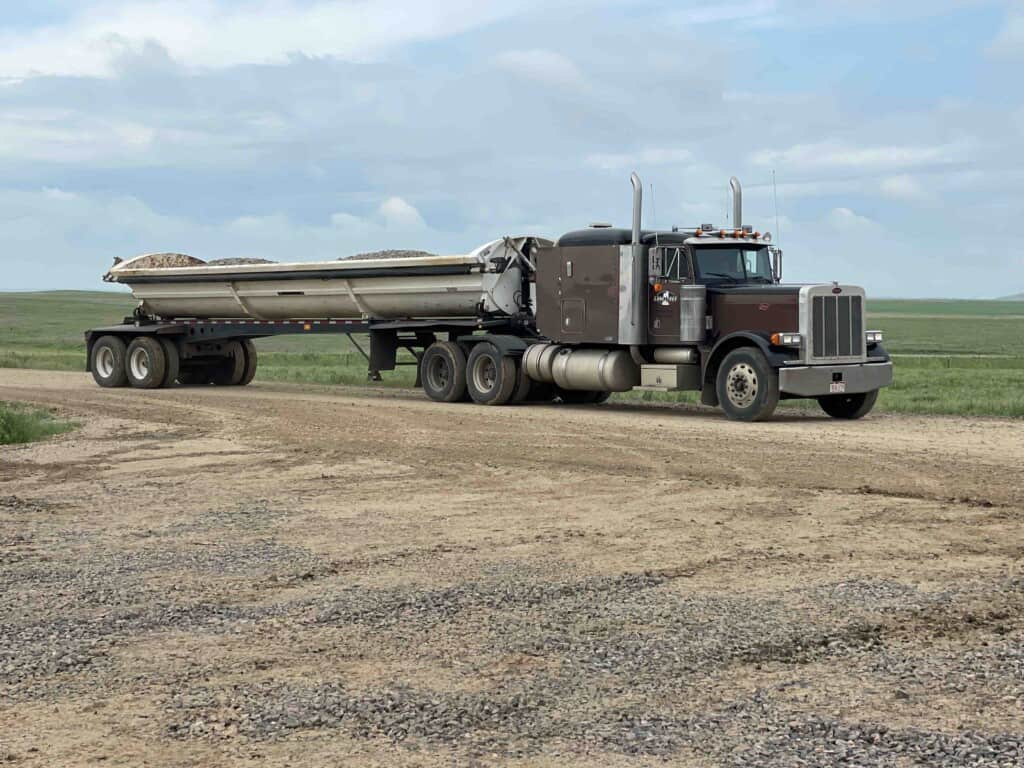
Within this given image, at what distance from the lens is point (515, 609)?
321 inches

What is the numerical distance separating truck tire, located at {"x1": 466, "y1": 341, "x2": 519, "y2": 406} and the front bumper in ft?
16.9

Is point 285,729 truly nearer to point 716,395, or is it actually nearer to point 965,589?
point 965,589

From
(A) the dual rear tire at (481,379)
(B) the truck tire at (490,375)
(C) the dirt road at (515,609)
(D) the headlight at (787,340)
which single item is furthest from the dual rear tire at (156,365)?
(D) the headlight at (787,340)

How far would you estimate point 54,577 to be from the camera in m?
9.12

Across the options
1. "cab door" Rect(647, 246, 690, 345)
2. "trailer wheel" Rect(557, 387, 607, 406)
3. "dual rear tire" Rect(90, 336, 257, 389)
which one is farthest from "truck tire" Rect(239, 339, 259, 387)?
"cab door" Rect(647, 246, 690, 345)

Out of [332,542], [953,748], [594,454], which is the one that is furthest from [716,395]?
[953,748]

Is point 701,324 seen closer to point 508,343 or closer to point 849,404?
point 849,404

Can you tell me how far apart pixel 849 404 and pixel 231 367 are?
13918mm

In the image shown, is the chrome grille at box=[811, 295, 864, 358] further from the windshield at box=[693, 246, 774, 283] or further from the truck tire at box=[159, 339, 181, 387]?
the truck tire at box=[159, 339, 181, 387]

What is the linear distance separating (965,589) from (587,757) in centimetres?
389

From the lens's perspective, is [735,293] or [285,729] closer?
[285,729]

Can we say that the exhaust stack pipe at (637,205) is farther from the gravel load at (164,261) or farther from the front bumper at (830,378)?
the gravel load at (164,261)

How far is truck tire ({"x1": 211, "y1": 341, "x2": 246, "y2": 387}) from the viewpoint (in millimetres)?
29906

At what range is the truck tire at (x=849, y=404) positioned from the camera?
69.1ft
